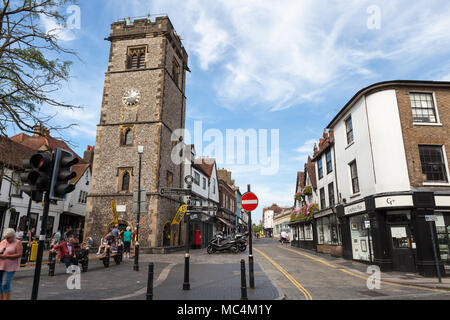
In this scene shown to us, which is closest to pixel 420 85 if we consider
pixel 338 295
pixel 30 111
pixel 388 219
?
pixel 388 219

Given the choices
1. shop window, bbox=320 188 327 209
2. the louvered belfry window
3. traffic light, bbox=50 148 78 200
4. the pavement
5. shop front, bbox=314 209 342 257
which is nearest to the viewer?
traffic light, bbox=50 148 78 200

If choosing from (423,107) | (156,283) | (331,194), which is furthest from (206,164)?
(156,283)

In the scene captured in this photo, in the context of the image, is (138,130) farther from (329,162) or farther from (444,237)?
(444,237)

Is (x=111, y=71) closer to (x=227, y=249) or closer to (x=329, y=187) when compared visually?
(x=227, y=249)

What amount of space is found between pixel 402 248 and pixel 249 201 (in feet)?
29.3

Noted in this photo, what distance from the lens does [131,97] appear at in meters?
24.8

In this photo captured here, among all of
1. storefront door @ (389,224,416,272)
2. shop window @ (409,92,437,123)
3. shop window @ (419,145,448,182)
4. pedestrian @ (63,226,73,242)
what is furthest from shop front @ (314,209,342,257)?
pedestrian @ (63,226,73,242)

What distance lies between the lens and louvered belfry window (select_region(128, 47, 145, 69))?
26094 millimetres

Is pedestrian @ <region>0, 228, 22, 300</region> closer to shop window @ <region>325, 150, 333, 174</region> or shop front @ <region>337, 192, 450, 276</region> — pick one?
shop front @ <region>337, 192, 450, 276</region>

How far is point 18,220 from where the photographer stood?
24719mm

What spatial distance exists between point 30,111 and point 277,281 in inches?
402

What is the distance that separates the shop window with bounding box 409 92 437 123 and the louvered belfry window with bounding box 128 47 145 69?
2120 cm

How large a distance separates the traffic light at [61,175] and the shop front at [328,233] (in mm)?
18650
